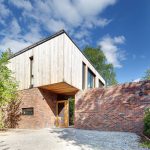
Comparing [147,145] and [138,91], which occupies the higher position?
[138,91]

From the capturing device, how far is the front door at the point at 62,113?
16562 millimetres

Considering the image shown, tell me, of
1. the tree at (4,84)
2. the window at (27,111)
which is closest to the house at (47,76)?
the window at (27,111)

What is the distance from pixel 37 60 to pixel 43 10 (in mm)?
4209

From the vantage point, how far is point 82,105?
580 inches

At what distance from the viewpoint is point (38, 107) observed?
47.1 ft

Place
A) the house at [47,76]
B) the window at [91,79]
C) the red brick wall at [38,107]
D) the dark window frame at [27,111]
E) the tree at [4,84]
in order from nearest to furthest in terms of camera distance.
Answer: the tree at [4,84] < the house at [47,76] < the red brick wall at [38,107] < the dark window frame at [27,111] < the window at [91,79]

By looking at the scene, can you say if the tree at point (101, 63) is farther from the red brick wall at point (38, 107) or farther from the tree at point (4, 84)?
the tree at point (4, 84)

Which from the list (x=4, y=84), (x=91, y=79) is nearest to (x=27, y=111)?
(x=4, y=84)

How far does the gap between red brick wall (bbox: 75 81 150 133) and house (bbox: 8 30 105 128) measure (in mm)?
1940

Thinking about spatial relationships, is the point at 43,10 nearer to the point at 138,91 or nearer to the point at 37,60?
the point at 37,60

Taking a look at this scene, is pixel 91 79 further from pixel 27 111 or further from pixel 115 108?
pixel 27 111

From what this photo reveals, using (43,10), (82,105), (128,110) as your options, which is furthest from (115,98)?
(43,10)

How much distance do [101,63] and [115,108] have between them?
73.1 ft

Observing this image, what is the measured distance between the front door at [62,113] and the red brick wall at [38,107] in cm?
82
